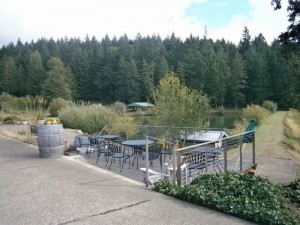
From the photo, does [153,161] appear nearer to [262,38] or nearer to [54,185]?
[54,185]

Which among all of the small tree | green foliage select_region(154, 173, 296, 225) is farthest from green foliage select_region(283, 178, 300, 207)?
the small tree

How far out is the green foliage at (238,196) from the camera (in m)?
4.10

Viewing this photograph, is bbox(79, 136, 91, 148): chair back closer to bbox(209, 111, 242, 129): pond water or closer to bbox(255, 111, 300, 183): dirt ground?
bbox(255, 111, 300, 183): dirt ground

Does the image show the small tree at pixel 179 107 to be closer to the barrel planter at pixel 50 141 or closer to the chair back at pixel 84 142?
the chair back at pixel 84 142

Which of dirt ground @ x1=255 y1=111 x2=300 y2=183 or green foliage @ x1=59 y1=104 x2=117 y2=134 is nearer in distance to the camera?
dirt ground @ x1=255 y1=111 x2=300 y2=183

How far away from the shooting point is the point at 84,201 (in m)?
4.82

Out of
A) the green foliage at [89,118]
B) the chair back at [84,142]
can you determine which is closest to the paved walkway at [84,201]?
the chair back at [84,142]

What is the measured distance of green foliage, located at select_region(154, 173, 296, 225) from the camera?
410cm

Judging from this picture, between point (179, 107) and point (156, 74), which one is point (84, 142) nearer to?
point (179, 107)

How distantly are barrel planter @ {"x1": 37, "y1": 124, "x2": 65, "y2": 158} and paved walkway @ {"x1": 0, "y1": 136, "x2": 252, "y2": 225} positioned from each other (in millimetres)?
1240

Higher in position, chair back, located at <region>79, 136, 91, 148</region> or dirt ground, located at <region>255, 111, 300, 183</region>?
chair back, located at <region>79, 136, 91, 148</region>

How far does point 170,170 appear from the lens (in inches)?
274

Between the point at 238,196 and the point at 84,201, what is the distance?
227 centimetres

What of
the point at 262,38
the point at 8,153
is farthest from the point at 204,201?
the point at 262,38
